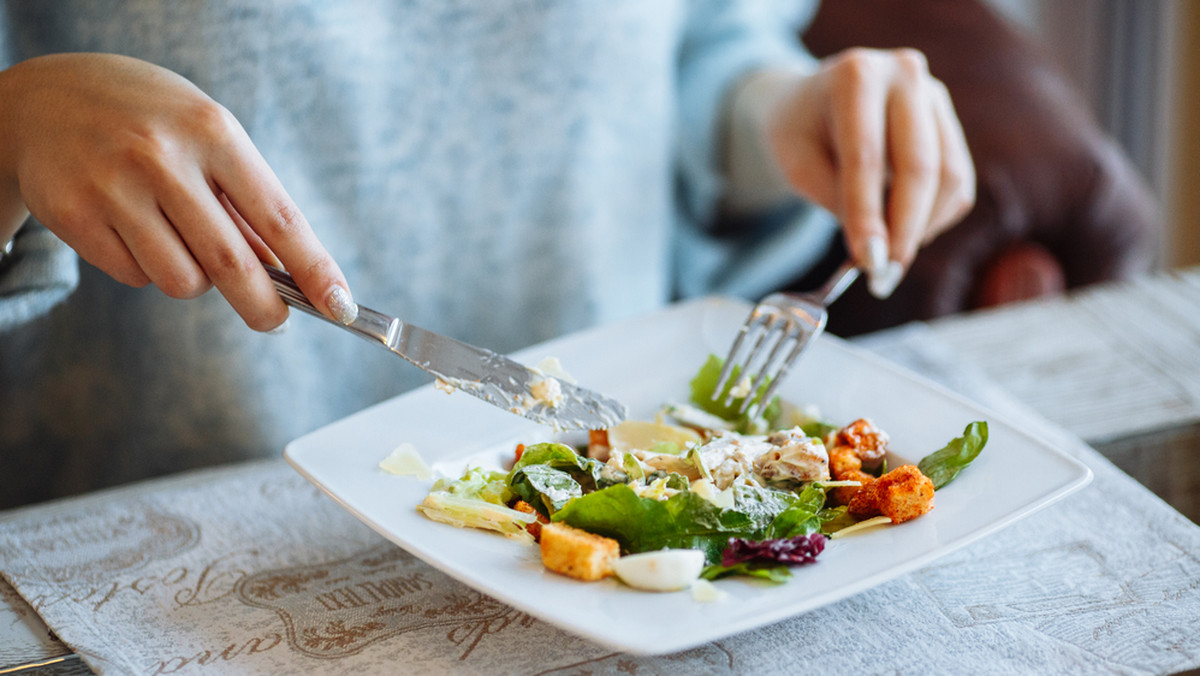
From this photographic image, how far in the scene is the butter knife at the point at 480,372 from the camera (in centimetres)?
79

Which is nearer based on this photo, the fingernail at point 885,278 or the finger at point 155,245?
the finger at point 155,245

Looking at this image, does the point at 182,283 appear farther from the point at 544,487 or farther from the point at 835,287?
the point at 835,287

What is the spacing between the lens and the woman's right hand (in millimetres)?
724

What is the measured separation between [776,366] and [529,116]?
2.31 feet

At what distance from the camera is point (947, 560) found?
831 mm

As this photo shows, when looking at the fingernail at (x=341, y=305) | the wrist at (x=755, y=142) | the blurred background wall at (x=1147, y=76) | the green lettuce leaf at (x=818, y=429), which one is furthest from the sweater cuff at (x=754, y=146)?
the blurred background wall at (x=1147, y=76)

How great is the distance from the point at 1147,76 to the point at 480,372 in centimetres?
324

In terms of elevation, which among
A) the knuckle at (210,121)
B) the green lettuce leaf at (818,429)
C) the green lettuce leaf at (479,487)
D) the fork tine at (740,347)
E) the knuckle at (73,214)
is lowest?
the green lettuce leaf at (818,429)

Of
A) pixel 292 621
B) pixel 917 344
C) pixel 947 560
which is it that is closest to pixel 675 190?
pixel 917 344

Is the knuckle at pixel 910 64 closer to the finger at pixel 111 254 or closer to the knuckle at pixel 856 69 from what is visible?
the knuckle at pixel 856 69

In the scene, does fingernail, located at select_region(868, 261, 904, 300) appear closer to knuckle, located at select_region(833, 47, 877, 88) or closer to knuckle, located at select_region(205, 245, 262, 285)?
knuckle, located at select_region(833, 47, 877, 88)

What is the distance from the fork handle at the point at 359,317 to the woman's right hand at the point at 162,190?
0.5 inches

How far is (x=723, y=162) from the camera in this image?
69.5 inches

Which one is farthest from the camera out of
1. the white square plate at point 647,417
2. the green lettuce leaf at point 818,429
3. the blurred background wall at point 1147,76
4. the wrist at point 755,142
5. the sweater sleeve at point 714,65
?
the blurred background wall at point 1147,76
